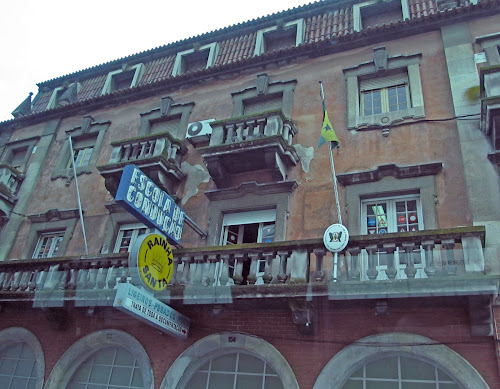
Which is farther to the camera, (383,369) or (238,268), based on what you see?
(238,268)

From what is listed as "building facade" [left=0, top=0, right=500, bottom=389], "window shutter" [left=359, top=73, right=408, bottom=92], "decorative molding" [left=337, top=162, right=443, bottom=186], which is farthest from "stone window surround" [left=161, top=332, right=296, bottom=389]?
"window shutter" [left=359, top=73, right=408, bottom=92]

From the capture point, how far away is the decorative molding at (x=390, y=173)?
10.1 m

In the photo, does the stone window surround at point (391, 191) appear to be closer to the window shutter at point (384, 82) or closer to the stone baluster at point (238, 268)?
the stone baluster at point (238, 268)

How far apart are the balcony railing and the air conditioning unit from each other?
181 inches

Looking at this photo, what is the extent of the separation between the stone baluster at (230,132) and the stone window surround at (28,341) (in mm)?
7288

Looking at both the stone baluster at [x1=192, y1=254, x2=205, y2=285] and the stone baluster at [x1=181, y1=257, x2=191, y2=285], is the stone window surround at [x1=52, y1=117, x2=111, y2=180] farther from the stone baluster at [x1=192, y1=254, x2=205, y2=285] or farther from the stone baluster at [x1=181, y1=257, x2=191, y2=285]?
the stone baluster at [x1=192, y1=254, x2=205, y2=285]

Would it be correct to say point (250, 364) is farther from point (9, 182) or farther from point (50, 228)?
point (9, 182)

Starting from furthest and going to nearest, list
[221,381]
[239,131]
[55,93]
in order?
1. [55,93]
2. [239,131]
3. [221,381]

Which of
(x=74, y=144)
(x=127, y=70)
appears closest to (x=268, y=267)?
(x=74, y=144)

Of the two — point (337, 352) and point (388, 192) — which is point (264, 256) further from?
point (388, 192)

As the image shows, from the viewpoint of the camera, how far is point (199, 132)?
1371 cm

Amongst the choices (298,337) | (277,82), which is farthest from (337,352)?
(277,82)

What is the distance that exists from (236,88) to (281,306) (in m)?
8.05

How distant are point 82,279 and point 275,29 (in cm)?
1036
